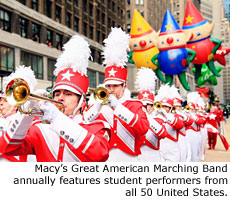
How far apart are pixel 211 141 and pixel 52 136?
14.1 meters

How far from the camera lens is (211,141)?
1578 cm

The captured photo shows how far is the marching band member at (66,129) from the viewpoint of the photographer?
8.00 ft

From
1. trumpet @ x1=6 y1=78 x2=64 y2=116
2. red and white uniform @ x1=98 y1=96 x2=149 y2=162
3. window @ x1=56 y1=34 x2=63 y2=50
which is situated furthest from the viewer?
window @ x1=56 y1=34 x2=63 y2=50

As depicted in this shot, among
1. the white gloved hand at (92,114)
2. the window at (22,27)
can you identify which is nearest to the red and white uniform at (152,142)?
the white gloved hand at (92,114)

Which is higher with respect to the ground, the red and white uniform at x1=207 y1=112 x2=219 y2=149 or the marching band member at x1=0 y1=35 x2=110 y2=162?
the marching band member at x1=0 y1=35 x2=110 y2=162

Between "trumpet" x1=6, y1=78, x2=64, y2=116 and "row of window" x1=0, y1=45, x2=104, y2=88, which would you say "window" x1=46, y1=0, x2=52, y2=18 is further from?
"trumpet" x1=6, y1=78, x2=64, y2=116

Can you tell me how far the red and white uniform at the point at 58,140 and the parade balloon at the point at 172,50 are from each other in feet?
35.0

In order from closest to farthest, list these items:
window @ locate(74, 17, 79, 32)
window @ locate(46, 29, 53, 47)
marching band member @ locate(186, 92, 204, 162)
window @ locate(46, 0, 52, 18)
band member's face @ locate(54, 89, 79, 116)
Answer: band member's face @ locate(54, 89, 79, 116) < marching band member @ locate(186, 92, 204, 162) < window @ locate(46, 29, 53, 47) < window @ locate(46, 0, 52, 18) < window @ locate(74, 17, 79, 32)

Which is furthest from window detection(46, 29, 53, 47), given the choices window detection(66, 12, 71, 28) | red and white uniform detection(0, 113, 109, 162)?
red and white uniform detection(0, 113, 109, 162)

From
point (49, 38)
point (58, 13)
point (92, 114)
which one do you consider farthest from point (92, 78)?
point (92, 114)

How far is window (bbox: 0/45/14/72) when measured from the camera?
21578 millimetres

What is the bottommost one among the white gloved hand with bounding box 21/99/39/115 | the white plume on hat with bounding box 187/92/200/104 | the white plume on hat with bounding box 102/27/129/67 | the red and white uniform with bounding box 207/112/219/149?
the red and white uniform with bounding box 207/112/219/149

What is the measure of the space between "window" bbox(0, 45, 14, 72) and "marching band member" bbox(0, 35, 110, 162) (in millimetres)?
19872

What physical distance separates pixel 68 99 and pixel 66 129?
0.61 m
